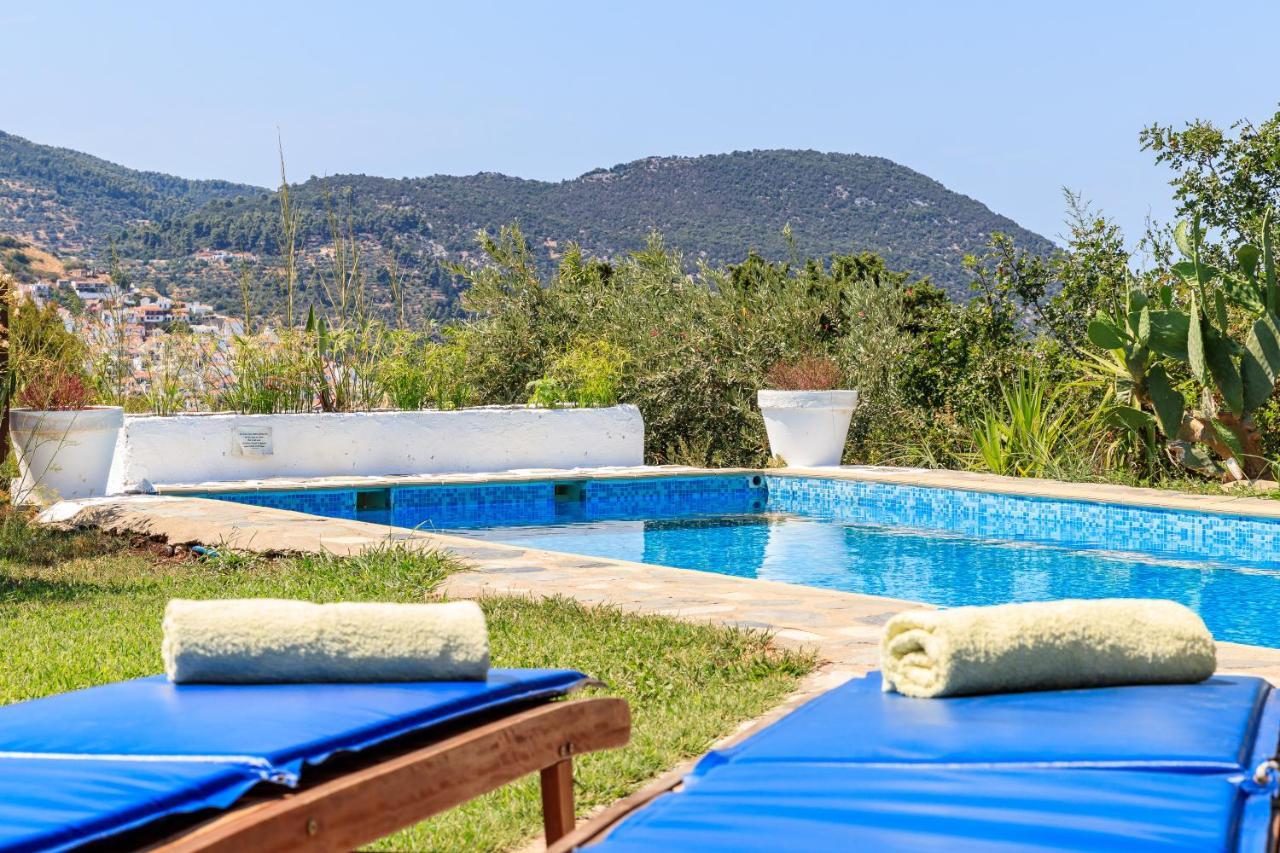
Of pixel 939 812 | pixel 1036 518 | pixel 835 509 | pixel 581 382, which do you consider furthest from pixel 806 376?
pixel 939 812

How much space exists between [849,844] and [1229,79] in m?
15.9

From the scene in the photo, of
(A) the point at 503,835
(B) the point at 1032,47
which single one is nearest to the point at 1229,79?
(B) the point at 1032,47

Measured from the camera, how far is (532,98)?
2447 centimetres

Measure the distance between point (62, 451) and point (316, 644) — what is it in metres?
8.46

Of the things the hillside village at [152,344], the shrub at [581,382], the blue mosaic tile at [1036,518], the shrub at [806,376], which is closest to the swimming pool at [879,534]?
the blue mosaic tile at [1036,518]

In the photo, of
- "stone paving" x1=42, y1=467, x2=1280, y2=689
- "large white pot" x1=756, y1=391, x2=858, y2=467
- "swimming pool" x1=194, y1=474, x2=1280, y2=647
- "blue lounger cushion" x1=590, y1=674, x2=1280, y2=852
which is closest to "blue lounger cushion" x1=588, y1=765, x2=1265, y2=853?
"blue lounger cushion" x1=590, y1=674, x2=1280, y2=852

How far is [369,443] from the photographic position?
1288cm

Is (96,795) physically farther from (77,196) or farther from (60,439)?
(77,196)

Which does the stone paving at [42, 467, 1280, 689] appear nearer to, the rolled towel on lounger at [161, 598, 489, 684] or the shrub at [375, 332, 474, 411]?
the shrub at [375, 332, 474, 411]

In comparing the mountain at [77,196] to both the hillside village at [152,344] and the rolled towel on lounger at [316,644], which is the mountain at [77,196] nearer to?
the hillside village at [152,344]

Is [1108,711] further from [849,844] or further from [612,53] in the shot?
[612,53]

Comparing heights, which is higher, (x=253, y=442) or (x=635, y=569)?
(x=253, y=442)

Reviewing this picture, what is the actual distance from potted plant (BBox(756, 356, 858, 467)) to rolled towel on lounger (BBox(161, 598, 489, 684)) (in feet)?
34.3

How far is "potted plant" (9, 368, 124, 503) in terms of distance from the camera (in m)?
10.1
